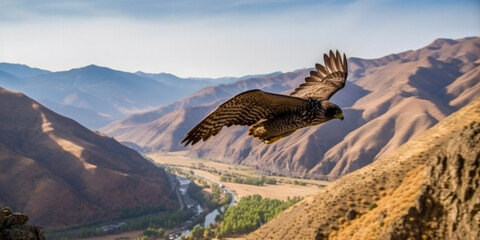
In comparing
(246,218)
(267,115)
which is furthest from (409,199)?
(246,218)

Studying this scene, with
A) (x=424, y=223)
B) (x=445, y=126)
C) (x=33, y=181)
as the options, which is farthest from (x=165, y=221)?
(x=424, y=223)

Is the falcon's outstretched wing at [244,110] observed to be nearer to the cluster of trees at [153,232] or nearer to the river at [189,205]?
the river at [189,205]

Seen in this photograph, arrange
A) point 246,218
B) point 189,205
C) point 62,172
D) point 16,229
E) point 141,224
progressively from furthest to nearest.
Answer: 1. point 189,205
2. point 62,172
3. point 141,224
4. point 246,218
5. point 16,229

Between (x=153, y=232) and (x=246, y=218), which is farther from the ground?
(x=246, y=218)

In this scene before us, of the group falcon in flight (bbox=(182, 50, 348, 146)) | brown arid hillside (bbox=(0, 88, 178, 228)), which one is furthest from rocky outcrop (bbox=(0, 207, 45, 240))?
brown arid hillside (bbox=(0, 88, 178, 228))

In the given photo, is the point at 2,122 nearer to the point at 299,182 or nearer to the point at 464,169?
the point at 299,182

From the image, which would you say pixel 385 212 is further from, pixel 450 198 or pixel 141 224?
pixel 141 224

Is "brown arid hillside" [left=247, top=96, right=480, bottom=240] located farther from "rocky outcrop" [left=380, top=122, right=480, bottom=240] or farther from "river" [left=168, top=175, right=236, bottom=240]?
"river" [left=168, top=175, right=236, bottom=240]

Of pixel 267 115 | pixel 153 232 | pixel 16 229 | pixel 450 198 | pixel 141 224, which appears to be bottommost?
pixel 141 224
